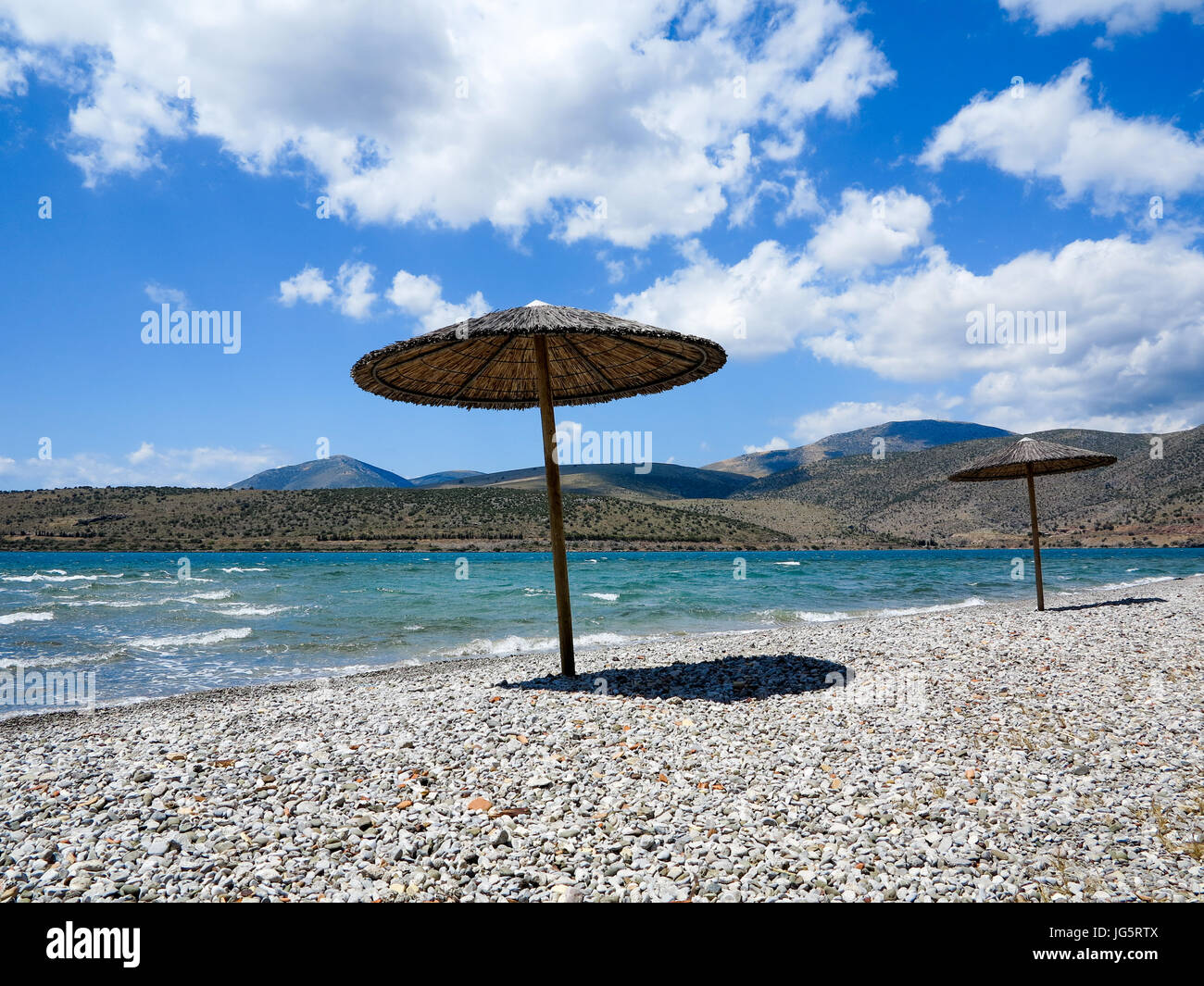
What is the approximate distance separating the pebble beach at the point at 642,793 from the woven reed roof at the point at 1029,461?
24.5 feet

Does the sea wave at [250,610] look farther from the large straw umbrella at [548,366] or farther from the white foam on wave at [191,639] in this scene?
the large straw umbrella at [548,366]

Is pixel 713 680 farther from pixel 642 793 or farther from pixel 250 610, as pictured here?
pixel 250 610

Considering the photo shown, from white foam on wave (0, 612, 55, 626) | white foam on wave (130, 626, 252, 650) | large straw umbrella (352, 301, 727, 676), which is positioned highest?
large straw umbrella (352, 301, 727, 676)

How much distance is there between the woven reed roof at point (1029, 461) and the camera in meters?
13.7

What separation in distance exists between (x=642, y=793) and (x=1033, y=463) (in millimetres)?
13815

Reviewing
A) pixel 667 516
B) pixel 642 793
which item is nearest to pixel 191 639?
pixel 642 793

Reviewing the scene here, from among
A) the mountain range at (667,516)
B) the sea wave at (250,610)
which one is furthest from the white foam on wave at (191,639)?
the mountain range at (667,516)

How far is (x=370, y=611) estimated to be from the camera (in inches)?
706

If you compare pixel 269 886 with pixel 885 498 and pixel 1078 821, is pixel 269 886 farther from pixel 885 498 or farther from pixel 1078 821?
pixel 885 498

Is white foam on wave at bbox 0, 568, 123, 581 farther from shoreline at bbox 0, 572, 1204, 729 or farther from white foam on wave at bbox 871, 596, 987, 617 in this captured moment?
white foam on wave at bbox 871, 596, 987, 617

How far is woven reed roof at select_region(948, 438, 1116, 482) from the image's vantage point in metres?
13.7

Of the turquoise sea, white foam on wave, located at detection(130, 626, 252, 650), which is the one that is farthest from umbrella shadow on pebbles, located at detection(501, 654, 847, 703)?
white foam on wave, located at detection(130, 626, 252, 650)

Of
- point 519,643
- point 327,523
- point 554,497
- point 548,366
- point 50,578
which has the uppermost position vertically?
point 327,523
